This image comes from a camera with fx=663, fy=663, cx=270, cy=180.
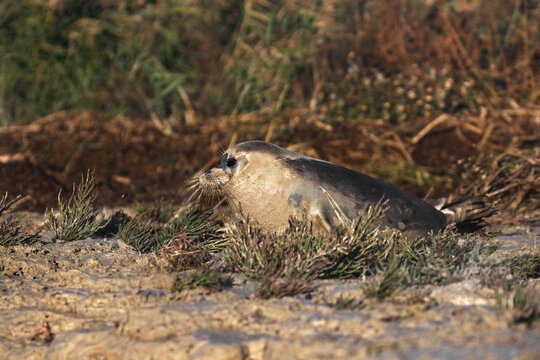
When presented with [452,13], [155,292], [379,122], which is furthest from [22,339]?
[452,13]

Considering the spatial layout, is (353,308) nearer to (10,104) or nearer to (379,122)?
(379,122)

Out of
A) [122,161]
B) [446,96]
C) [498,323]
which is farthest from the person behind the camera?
[446,96]

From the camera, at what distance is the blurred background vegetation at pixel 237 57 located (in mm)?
9070

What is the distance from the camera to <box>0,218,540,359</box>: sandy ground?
2523 millimetres

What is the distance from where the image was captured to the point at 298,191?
4324mm

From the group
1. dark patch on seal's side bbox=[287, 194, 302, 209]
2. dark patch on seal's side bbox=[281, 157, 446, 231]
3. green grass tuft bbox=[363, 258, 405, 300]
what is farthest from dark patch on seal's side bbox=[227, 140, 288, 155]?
green grass tuft bbox=[363, 258, 405, 300]

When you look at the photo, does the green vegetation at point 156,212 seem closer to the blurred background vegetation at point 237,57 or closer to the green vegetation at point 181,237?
the green vegetation at point 181,237

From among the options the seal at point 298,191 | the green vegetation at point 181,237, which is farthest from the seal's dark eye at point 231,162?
the green vegetation at point 181,237

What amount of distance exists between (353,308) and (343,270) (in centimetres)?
63

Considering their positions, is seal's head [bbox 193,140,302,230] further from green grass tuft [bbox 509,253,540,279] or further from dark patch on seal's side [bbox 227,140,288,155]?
green grass tuft [bbox 509,253,540,279]

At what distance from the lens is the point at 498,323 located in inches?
105

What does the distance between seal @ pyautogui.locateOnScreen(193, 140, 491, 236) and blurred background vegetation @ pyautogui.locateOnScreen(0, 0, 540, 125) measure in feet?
14.3

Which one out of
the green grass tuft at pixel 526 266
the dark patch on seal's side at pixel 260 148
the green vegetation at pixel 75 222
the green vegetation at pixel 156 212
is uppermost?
the dark patch on seal's side at pixel 260 148

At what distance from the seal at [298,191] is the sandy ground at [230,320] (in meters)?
0.81
